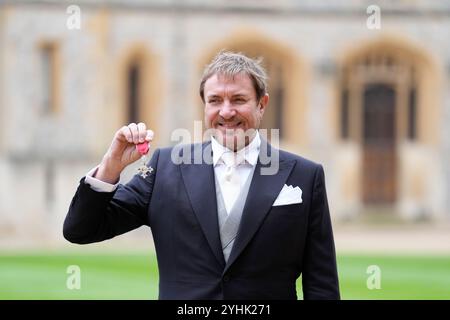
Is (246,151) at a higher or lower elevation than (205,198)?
higher

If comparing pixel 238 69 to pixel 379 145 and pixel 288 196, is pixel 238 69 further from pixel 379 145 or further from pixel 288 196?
pixel 379 145

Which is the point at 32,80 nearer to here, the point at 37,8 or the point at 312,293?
the point at 37,8

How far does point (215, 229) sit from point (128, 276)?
12407 millimetres

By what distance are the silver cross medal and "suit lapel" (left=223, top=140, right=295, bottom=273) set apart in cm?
43

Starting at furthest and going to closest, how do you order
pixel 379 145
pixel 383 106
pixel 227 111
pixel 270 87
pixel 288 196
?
pixel 379 145 < pixel 383 106 < pixel 270 87 < pixel 288 196 < pixel 227 111

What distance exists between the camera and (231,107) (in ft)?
13.2

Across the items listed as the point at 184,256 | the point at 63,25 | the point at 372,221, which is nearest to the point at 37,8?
the point at 63,25

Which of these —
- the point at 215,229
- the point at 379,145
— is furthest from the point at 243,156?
the point at 379,145

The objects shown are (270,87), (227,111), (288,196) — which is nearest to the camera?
(227,111)

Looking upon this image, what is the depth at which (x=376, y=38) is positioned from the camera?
2852 centimetres

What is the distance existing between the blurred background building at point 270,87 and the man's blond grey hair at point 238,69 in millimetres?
22917

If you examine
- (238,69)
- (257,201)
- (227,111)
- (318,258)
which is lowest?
(318,258)
